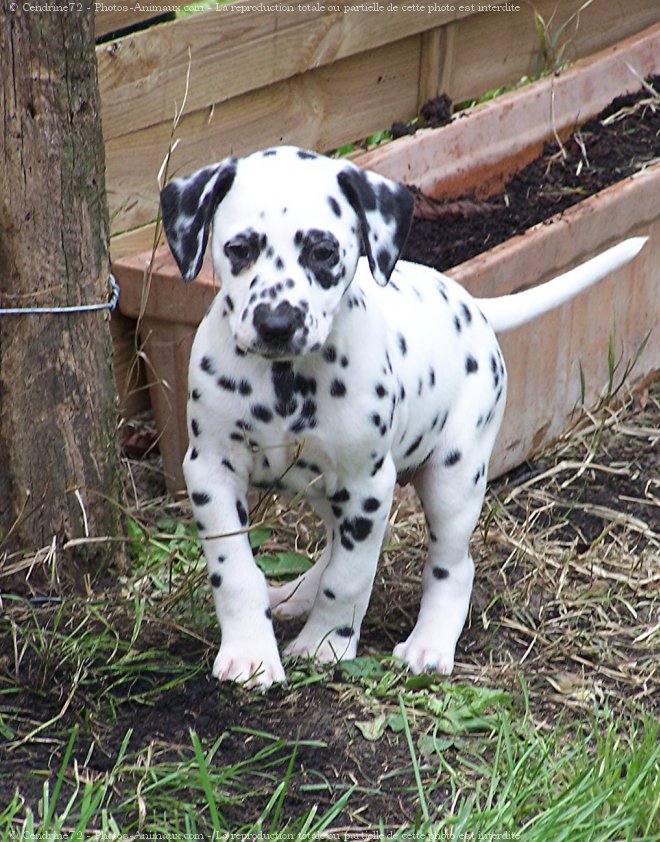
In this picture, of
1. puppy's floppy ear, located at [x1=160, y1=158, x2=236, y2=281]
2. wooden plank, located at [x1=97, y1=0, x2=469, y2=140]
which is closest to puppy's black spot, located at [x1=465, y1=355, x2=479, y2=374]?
puppy's floppy ear, located at [x1=160, y1=158, x2=236, y2=281]

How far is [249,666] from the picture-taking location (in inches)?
146

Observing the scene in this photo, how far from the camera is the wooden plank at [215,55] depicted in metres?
5.17

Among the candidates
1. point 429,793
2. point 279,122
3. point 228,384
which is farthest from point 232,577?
point 279,122

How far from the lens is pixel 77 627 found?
397cm

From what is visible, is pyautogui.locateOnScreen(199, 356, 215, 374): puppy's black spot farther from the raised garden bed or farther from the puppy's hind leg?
the raised garden bed

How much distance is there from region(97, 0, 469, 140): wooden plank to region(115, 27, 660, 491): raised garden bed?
0.56 m

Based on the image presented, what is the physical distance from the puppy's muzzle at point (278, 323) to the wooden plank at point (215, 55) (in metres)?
2.19

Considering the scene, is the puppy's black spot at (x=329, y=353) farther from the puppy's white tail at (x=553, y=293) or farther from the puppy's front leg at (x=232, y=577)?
the puppy's white tail at (x=553, y=293)

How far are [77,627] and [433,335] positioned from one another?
4.30 feet

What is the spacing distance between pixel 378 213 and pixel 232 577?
103cm

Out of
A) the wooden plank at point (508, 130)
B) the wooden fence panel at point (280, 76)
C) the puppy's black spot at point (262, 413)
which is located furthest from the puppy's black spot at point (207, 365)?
the wooden plank at point (508, 130)

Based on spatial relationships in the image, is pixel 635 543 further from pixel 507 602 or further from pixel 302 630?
pixel 302 630

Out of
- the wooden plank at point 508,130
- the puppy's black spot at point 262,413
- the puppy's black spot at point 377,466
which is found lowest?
the wooden plank at point 508,130

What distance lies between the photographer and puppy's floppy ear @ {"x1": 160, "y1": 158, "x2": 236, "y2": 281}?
3422mm
